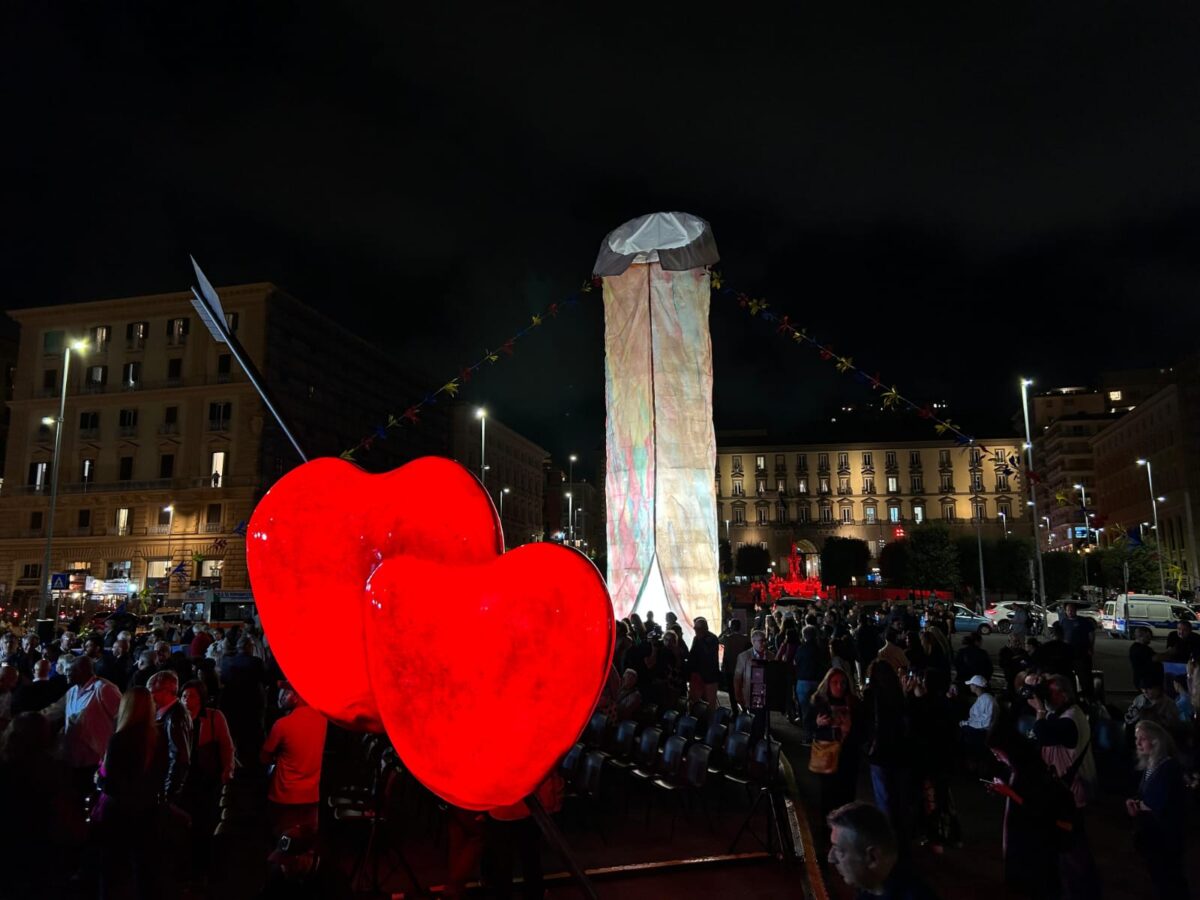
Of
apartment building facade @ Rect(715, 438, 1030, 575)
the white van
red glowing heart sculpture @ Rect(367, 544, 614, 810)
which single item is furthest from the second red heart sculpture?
apartment building facade @ Rect(715, 438, 1030, 575)

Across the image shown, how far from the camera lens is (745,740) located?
8102 mm

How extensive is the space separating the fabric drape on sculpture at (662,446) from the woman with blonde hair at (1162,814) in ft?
44.5

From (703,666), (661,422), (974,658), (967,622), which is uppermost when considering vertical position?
(661,422)

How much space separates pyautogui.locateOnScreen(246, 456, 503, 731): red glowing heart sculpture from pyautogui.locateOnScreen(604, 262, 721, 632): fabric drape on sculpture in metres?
15.1

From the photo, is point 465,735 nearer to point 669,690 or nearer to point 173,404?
point 669,690

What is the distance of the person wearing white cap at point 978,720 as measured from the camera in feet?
27.2

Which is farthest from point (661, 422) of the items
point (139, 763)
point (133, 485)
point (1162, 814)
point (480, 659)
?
point (133, 485)

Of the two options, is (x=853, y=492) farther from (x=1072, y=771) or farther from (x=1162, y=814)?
(x=1162, y=814)

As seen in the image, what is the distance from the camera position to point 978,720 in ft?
28.0

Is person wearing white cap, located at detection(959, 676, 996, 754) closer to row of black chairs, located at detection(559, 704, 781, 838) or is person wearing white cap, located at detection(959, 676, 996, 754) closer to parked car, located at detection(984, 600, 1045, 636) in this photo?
row of black chairs, located at detection(559, 704, 781, 838)

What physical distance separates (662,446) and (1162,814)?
14334 mm

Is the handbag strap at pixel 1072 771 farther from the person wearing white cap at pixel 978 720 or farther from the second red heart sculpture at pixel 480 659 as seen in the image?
the second red heart sculpture at pixel 480 659

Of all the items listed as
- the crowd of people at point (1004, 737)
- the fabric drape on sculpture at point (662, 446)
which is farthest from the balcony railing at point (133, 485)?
the crowd of people at point (1004, 737)

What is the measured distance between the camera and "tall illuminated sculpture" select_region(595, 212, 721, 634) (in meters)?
18.7
